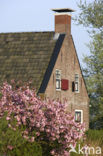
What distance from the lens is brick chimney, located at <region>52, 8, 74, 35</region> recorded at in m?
40.8

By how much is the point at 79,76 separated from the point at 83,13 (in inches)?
273

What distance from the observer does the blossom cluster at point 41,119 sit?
1795 centimetres

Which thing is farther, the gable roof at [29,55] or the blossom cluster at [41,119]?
the gable roof at [29,55]

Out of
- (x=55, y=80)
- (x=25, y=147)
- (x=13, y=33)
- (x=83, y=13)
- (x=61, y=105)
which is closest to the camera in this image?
(x=25, y=147)

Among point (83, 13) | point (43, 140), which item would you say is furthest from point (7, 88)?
point (83, 13)

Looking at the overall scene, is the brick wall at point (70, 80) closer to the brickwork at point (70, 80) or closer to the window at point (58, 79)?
the brickwork at point (70, 80)

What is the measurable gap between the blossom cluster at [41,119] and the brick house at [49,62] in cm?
1799

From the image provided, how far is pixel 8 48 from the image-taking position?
4106 centimetres

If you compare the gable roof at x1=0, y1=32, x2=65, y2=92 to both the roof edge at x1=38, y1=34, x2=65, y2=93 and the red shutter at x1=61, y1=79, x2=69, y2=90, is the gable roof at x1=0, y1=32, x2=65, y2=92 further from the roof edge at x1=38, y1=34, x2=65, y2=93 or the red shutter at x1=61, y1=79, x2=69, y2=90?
the red shutter at x1=61, y1=79, x2=69, y2=90

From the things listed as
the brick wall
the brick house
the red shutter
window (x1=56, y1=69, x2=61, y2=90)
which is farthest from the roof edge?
the red shutter

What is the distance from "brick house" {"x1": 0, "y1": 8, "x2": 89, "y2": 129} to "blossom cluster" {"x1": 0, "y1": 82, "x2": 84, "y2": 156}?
17989 millimetres

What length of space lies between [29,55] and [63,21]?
4.43 m

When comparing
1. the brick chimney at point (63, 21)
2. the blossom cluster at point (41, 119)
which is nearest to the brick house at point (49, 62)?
the brick chimney at point (63, 21)

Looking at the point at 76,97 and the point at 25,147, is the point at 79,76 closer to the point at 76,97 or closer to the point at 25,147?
the point at 76,97
